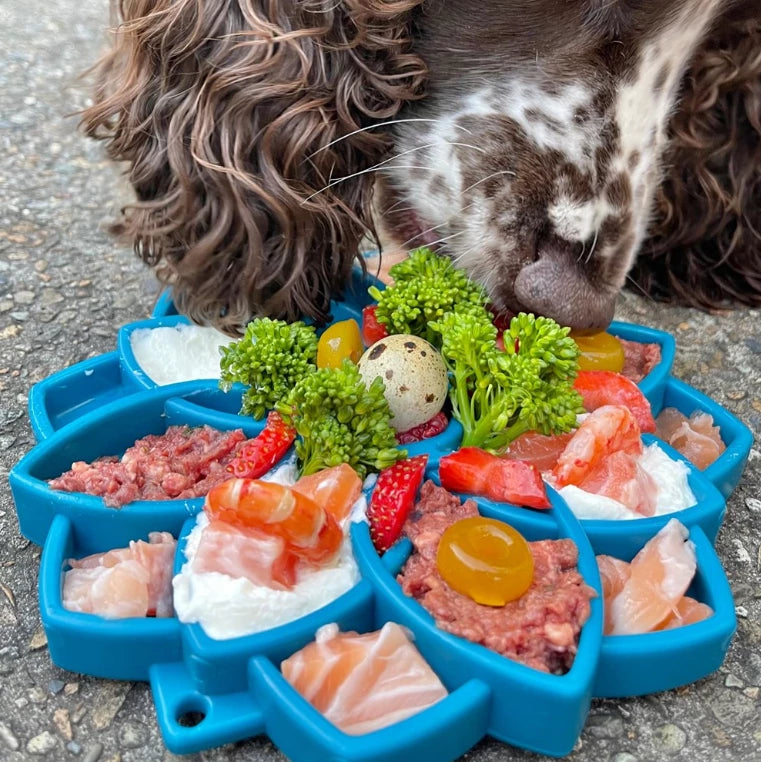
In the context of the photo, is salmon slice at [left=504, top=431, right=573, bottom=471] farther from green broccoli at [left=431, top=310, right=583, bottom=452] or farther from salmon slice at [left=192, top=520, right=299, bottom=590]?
salmon slice at [left=192, top=520, right=299, bottom=590]

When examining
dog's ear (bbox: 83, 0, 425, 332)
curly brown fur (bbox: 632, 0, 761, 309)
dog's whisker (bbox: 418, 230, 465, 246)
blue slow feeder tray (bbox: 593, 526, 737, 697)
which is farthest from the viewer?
curly brown fur (bbox: 632, 0, 761, 309)

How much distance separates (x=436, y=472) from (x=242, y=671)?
0.49 m

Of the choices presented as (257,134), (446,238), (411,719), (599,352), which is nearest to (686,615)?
(411,719)

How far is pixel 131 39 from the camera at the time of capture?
2.12 m

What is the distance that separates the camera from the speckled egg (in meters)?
1.75

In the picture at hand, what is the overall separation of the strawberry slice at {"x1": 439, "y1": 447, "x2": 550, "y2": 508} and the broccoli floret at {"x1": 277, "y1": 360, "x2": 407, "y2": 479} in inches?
3.6

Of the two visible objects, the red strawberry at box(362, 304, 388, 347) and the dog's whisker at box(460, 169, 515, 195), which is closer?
the red strawberry at box(362, 304, 388, 347)

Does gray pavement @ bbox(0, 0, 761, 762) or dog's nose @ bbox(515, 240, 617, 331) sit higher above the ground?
dog's nose @ bbox(515, 240, 617, 331)

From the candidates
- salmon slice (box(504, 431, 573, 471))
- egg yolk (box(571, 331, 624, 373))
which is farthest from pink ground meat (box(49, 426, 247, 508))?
egg yolk (box(571, 331, 624, 373))

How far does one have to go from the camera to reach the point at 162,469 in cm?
171

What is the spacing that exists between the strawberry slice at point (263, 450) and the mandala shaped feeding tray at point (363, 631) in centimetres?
11

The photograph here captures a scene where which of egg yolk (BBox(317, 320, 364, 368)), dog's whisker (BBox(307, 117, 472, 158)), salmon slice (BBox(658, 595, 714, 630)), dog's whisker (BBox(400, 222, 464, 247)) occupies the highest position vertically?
dog's whisker (BBox(307, 117, 472, 158))

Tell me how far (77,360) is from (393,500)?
1.04 metres

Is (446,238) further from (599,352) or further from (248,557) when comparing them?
(248,557)
